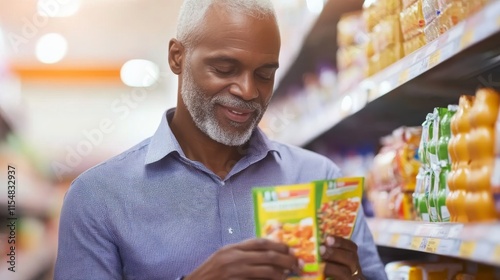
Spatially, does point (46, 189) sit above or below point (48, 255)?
above

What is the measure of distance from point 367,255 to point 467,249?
519 millimetres

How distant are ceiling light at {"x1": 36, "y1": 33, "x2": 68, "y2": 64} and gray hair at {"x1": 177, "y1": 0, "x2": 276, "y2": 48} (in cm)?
398

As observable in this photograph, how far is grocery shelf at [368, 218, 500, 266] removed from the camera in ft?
4.46

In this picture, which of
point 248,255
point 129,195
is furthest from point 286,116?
point 248,255

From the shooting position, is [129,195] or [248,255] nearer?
[248,255]

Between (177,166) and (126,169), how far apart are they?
0.13 metres

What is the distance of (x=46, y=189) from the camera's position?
406 cm

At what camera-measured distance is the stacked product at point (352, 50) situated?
2.80m

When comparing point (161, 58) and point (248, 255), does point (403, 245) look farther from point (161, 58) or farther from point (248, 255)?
point (161, 58)

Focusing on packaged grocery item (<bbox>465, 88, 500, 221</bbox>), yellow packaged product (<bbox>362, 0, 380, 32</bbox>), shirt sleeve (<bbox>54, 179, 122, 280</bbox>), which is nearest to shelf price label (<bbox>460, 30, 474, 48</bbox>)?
packaged grocery item (<bbox>465, 88, 500, 221</bbox>)

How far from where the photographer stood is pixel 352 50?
3.03m

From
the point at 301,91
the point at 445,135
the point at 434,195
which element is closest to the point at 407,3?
the point at 445,135

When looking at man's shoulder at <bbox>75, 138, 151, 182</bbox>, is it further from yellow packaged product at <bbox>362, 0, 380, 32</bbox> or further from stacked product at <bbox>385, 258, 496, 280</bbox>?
yellow packaged product at <bbox>362, 0, 380, 32</bbox>

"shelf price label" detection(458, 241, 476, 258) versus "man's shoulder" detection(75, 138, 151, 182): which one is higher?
"man's shoulder" detection(75, 138, 151, 182)
